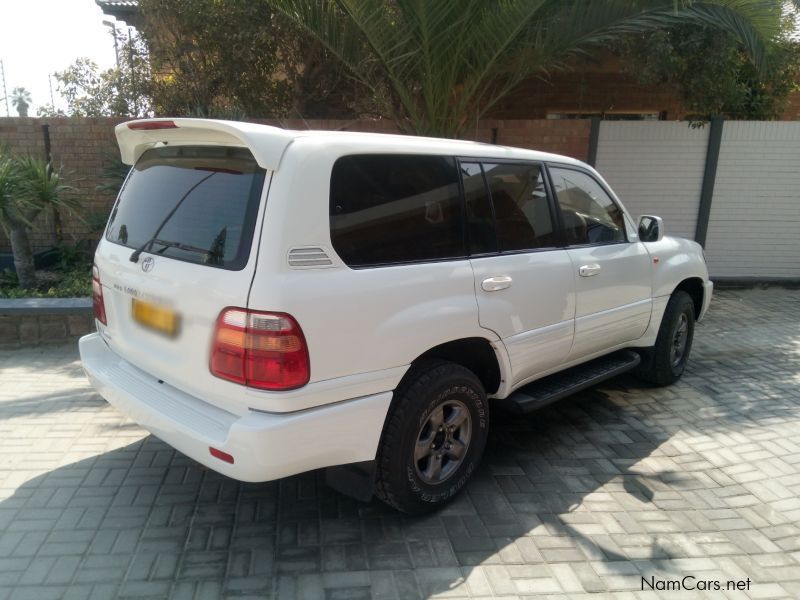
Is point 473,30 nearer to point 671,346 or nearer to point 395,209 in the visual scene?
point 671,346

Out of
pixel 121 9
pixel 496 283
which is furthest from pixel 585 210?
pixel 121 9

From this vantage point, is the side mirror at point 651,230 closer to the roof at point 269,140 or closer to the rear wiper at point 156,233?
the roof at point 269,140

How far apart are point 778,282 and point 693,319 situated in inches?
198

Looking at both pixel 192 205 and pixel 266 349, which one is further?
pixel 192 205

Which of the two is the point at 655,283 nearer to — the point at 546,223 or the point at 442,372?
the point at 546,223

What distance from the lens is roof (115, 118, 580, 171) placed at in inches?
104

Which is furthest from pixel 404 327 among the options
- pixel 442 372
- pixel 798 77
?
pixel 798 77

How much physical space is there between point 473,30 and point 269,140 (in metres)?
4.21

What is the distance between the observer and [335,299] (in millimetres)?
2637

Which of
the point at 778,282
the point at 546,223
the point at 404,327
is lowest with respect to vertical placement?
the point at 778,282

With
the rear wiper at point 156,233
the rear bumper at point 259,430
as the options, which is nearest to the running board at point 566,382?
the rear bumper at point 259,430

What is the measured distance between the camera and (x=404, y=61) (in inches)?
250

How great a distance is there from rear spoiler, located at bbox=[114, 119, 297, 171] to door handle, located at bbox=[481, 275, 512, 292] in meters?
1.26

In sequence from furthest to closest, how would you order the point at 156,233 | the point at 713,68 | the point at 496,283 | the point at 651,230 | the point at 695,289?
the point at 713,68 < the point at 695,289 < the point at 651,230 < the point at 496,283 < the point at 156,233
